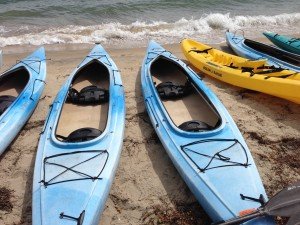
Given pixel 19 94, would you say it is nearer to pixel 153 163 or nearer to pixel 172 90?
pixel 172 90

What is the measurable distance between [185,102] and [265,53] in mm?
3508

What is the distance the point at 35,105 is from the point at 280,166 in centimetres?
418

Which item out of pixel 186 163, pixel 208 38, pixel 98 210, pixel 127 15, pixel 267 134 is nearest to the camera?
pixel 98 210

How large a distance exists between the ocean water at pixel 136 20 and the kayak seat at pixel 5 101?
4891 millimetres

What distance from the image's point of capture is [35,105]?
6.09m

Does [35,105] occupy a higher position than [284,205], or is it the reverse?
[284,205]

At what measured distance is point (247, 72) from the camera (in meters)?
6.69

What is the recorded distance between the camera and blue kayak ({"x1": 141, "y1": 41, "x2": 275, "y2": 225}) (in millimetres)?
3703

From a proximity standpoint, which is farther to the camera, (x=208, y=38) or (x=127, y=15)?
(x=127, y=15)

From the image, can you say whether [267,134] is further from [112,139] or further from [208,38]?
[208,38]

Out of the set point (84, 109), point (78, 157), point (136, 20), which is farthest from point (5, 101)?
point (136, 20)

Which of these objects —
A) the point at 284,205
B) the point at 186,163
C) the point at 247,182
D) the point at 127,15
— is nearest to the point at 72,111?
the point at 186,163

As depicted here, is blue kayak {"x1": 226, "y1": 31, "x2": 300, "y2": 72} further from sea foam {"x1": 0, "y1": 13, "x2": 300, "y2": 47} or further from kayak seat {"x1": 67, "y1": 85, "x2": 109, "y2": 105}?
kayak seat {"x1": 67, "y1": 85, "x2": 109, "y2": 105}

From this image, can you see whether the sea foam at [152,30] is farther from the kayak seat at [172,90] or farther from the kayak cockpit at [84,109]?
the kayak seat at [172,90]
